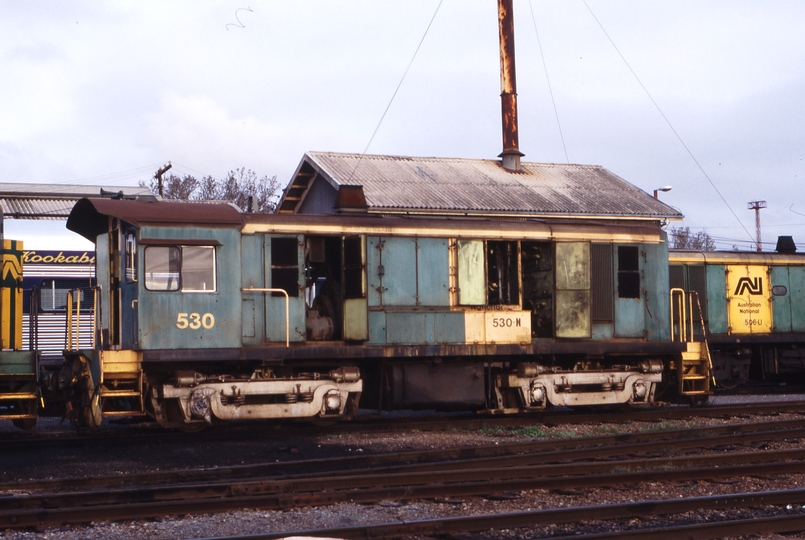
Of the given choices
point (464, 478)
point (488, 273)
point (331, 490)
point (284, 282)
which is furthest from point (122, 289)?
point (464, 478)

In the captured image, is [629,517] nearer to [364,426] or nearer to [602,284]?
[364,426]

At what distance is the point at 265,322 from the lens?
12750 mm

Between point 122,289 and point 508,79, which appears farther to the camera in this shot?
point 508,79

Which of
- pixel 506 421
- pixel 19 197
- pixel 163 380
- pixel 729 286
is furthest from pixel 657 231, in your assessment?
pixel 19 197

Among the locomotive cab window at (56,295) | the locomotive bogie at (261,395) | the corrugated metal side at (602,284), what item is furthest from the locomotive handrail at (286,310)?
the locomotive cab window at (56,295)

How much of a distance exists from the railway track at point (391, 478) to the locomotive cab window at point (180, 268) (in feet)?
11.9

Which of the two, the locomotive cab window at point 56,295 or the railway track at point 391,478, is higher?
the locomotive cab window at point 56,295

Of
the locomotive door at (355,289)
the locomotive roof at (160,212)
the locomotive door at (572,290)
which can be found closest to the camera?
Result: the locomotive roof at (160,212)

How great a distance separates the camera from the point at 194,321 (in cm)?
1221

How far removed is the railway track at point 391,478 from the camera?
7641mm

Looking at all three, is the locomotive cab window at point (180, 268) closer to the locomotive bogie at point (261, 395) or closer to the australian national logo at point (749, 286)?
the locomotive bogie at point (261, 395)

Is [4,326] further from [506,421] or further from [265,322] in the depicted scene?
[506,421]

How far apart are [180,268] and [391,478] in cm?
520

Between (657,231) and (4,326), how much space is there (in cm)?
1139
